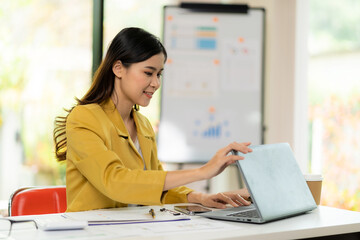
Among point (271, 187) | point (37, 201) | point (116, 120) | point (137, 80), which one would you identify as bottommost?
point (37, 201)


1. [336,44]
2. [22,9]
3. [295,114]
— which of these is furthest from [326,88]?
[22,9]

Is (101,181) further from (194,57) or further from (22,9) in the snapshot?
(22,9)

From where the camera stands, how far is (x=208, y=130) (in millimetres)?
3465

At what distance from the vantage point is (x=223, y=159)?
4.81 ft

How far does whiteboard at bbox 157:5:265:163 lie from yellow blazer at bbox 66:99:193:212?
1448mm

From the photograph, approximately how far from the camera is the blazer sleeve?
5.04 ft

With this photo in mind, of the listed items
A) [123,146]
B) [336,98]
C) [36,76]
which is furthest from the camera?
[336,98]

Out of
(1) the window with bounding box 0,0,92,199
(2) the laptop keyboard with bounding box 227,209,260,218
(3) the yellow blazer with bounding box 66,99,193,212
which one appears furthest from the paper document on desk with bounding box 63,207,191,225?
(1) the window with bounding box 0,0,92,199

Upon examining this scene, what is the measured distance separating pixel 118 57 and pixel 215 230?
881mm

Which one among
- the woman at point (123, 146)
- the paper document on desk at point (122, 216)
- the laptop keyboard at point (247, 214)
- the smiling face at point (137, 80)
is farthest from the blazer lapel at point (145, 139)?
the laptop keyboard at point (247, 214)

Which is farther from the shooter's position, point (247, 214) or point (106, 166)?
point (106, 166)

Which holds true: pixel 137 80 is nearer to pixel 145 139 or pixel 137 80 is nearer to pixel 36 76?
pixel 145 139

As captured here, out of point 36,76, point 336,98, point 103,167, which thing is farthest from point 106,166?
point 336,98

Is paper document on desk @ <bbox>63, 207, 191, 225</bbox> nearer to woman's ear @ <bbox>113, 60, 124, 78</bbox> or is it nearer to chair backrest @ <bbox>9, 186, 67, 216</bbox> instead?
chair backrest @ <bbox>9, 186, 67, 216</bbox>
